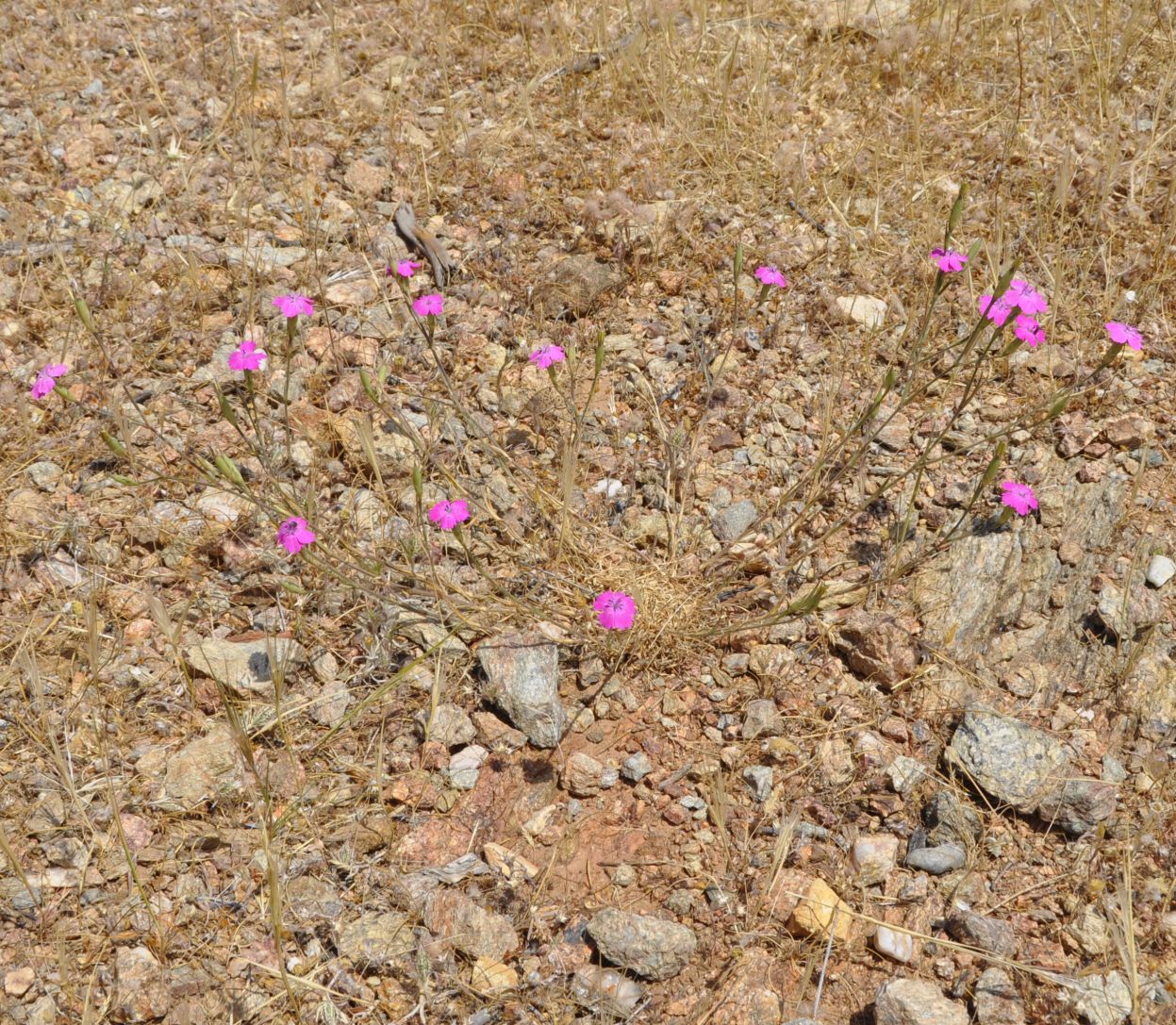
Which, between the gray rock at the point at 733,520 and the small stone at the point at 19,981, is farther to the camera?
the gray rock at the point at 733,520

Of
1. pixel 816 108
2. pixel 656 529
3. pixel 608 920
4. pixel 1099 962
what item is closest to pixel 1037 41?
pixel 816 108

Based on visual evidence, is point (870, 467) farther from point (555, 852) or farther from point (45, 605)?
point (45, 605)

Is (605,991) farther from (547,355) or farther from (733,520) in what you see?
(547,355)

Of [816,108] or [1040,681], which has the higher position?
[816,108]

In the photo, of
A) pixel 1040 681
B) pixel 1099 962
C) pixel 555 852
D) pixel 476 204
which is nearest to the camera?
pixel 1099 962

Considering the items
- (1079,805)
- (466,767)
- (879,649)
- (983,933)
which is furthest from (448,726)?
(1079,805)

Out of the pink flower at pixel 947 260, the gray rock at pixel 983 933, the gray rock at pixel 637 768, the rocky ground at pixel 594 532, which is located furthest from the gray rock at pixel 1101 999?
the pink flower at pixel 947 260

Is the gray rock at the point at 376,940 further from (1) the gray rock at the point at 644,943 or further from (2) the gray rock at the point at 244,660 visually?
(2) the gray rock at the point at 244,660

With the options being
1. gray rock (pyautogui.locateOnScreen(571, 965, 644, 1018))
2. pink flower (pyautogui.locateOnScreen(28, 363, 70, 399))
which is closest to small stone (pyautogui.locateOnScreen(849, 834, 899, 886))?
gray rock (pyautogui.locateOnScreen(571, 965, 644, 1018))
